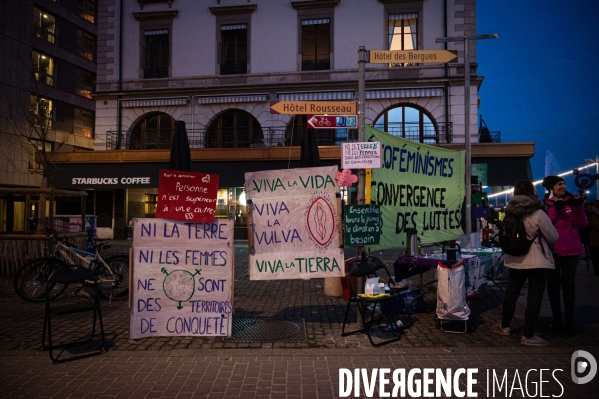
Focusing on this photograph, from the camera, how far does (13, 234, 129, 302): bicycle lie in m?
7.88

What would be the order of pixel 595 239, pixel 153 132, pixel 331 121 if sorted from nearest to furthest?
pixel 331 121 → pixel 595 239 → pixel 153 132

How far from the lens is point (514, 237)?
5332 millimetres

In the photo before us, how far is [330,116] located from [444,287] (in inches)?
118

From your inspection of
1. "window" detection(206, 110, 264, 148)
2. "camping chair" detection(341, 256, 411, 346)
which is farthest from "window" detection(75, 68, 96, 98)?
"camping chair" detection(341, 256, 411, 346)

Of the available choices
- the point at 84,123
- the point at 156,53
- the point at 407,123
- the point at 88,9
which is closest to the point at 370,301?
the point at 407,123

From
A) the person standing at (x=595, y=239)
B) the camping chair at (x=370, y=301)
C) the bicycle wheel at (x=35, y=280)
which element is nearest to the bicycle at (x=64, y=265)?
the bicycle wheel at (x=35, y=280)

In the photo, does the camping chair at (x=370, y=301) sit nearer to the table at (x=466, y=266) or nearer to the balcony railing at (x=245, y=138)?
the table at (x=466, y=266)

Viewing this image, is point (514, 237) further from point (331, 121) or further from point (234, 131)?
point (234, 131)

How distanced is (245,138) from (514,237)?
54.2ft

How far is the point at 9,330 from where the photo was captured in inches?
235

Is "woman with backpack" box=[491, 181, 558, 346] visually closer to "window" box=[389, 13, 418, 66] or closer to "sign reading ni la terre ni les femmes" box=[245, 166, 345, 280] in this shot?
"sign reading ni la terre ni les femmes" box=[245, 166, 345, 280]

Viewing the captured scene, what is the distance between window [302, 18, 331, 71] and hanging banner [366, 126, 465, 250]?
1323 cm

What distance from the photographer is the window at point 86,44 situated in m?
30.5

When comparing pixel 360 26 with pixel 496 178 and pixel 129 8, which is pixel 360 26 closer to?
pixel 496 178
